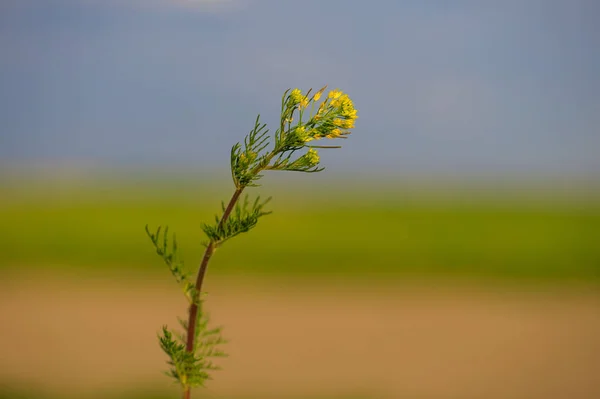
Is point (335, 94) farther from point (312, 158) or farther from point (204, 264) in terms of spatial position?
point (204, 264)

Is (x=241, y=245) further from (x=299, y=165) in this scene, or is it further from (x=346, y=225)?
(x=299, y=165)

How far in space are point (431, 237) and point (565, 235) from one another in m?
1.21

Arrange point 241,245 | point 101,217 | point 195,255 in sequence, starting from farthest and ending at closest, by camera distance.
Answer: point 101,217, point 241,245, point 195,255

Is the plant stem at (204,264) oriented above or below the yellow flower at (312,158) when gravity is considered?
below

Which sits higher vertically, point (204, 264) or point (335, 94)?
point (335, 94)

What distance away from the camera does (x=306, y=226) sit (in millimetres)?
5160

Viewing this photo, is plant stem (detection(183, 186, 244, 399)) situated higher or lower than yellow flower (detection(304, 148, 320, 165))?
lower

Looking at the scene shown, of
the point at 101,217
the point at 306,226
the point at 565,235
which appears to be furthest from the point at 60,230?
the point at 565,235

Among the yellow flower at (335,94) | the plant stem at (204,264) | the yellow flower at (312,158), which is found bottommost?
the plant stem at (204,264)

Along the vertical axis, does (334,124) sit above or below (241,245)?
below

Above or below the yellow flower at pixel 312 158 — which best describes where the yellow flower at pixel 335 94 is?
above

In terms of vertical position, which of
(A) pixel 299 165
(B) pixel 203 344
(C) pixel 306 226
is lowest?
(B) pixel 203 344

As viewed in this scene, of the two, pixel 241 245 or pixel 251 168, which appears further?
pixel 241 245

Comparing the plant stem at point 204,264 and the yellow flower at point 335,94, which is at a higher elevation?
the yellow flower at point 335,94
